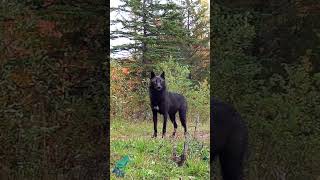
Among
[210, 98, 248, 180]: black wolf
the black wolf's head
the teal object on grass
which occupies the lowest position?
the teal object on grass

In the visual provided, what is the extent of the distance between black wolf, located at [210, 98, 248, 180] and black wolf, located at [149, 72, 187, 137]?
8.3 inches

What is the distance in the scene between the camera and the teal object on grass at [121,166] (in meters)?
3.02

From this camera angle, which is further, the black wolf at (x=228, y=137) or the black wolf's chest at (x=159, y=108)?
the black wolf's chest at (x=159, y=108)

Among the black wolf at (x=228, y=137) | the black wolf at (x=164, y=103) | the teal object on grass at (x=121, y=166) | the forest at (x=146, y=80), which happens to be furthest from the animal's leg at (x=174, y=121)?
the teal object on grass at (x=121, y=166)

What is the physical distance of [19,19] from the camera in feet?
9.69

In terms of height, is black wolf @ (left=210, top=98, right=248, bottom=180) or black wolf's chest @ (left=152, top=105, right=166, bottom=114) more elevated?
black wolf's chest @ (left=152, top=105, right=166, bottom=114)

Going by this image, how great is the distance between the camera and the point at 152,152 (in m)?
3.09

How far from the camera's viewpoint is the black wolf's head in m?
3.04

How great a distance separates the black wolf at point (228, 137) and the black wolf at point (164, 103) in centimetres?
21

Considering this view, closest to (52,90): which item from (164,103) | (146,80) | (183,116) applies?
(146,80)

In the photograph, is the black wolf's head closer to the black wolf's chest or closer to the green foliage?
the black wolf's chest

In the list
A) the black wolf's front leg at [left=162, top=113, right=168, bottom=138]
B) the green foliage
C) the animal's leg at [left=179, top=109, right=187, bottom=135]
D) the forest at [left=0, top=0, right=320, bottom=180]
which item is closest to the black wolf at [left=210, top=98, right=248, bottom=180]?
the forest at [left=0, top=0, right=320, bottom=180]

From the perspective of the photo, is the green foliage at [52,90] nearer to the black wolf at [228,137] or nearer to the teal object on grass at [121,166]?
the teal object on grass at [121,166]

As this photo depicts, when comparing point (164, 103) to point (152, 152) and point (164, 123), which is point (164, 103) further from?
point (152, 152)
